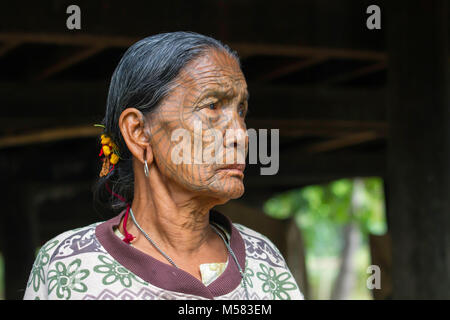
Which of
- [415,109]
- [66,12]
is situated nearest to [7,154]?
[66,12]

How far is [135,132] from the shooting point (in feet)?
5.49

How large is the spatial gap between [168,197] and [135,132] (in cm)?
18

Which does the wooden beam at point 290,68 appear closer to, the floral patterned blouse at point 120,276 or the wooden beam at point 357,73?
the wooden beam at point 357,73

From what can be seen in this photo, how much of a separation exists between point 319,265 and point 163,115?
94.7 ft

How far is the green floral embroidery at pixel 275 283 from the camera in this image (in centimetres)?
170

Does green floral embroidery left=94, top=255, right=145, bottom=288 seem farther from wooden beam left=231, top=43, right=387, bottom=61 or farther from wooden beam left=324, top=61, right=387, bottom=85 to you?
wooden beam left=324, top=61, right=387, bottom=85

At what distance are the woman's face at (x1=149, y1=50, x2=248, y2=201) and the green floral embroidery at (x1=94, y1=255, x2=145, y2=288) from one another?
9.4 inches

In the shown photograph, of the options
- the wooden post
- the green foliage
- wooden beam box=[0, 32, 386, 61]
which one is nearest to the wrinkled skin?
wooden beam box=[0, 32, 386, 61]

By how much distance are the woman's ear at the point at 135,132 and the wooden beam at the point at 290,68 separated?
2.55 meters

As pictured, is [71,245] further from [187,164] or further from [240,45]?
[240,45]

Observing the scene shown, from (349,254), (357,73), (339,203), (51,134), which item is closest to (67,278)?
(357,73)

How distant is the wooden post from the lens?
3658 mm

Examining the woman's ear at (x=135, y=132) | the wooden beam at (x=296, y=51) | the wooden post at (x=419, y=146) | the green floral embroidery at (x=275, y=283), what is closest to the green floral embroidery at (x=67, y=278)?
the woman's ear at (x=135, y=132)
